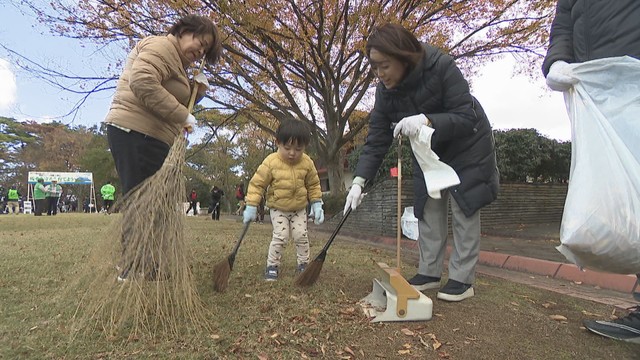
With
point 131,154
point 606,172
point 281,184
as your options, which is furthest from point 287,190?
point 606,172

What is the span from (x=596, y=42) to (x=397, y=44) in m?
0.99

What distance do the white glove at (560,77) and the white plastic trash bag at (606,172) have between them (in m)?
0.06

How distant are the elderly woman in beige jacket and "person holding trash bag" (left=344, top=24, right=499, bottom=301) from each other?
115 cm

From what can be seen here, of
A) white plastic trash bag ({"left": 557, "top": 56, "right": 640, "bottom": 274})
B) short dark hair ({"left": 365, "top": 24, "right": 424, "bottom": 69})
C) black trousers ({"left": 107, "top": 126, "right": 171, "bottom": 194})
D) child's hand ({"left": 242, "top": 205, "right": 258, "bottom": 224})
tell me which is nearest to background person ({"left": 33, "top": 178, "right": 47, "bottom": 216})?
black trousers ({"left": 107, "top": 126, "right": 171, "bottom": 194})

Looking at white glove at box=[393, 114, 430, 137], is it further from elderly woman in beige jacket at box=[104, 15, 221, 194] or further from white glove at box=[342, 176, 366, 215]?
elderly woman in beige jacket at box=[104, 15, 221, 194]

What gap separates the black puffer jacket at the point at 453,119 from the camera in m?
2.45

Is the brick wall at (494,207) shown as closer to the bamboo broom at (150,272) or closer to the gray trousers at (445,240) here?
the gray trousers at (445,240)

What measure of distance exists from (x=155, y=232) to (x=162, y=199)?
7.4 inches

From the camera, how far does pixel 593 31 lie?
2.04 m

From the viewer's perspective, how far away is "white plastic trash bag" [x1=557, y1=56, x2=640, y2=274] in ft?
5.01

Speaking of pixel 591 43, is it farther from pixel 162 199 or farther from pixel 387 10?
pixel 387 10

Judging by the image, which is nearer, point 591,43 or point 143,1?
point 591,43

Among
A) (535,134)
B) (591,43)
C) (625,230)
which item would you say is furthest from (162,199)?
(535,134)

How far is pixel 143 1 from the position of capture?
318 inches
